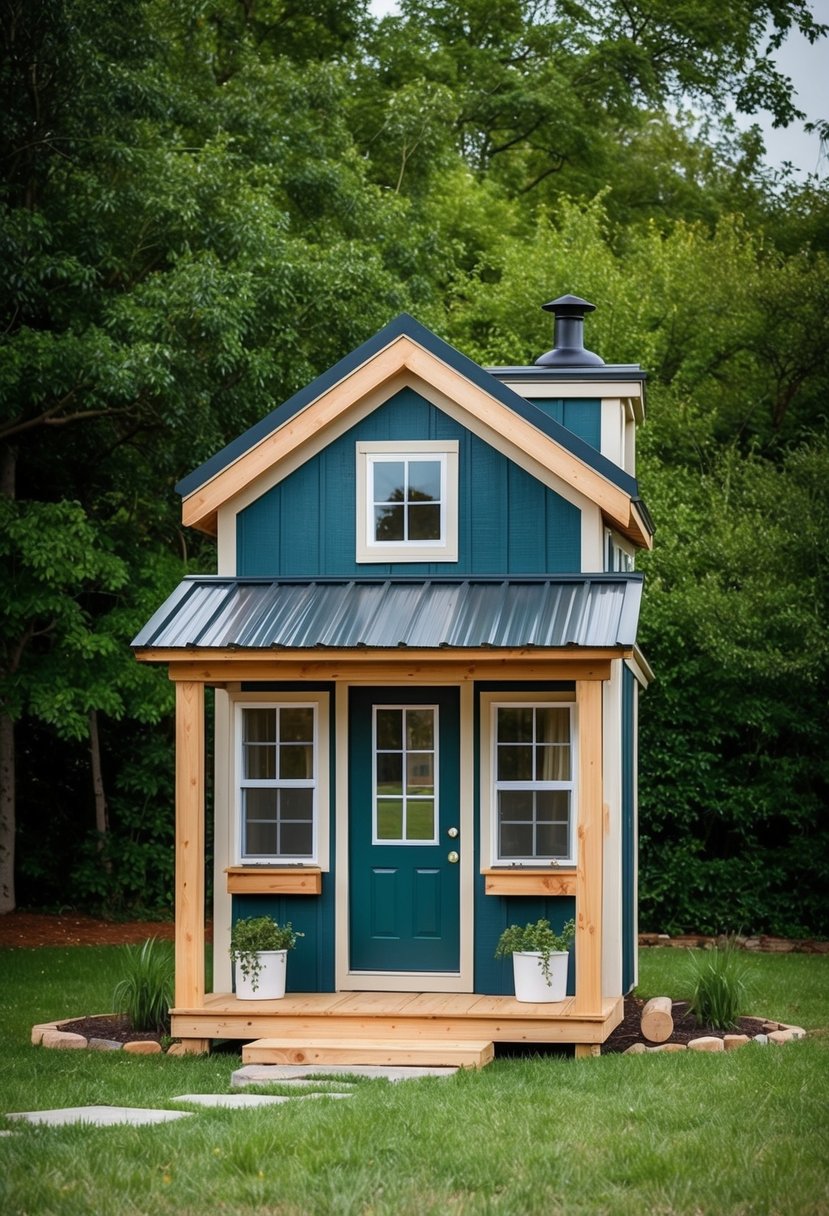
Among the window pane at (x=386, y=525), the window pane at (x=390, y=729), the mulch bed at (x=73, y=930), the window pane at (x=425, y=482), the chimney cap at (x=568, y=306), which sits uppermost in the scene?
the chimney cap at (x=568, y=306)

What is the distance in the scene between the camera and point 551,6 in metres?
33.9

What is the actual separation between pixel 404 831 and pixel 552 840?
119 centimetres

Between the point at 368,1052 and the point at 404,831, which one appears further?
the point at 404,831

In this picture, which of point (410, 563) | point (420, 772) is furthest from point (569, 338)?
point (420, 772)

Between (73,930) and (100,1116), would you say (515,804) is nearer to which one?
(100,1116)

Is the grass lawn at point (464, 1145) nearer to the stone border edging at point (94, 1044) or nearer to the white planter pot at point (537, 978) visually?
the stone border edging at point (94, 1044)

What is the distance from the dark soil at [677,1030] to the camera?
12031mm

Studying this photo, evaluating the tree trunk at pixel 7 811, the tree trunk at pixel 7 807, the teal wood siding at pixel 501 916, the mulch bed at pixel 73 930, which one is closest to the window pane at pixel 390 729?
the teal wood siding at pixel 501 916

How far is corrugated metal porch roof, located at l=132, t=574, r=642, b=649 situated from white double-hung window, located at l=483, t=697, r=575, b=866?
96 cm

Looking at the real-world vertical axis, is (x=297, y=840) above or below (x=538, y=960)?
above

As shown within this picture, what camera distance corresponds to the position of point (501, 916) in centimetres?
1288

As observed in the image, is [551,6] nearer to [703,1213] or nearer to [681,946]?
[681,946]

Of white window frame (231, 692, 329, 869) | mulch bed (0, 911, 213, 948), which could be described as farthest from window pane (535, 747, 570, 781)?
mulch bed (0, 911, 213, 948)

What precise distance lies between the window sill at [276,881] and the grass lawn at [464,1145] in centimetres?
Answer: 209
